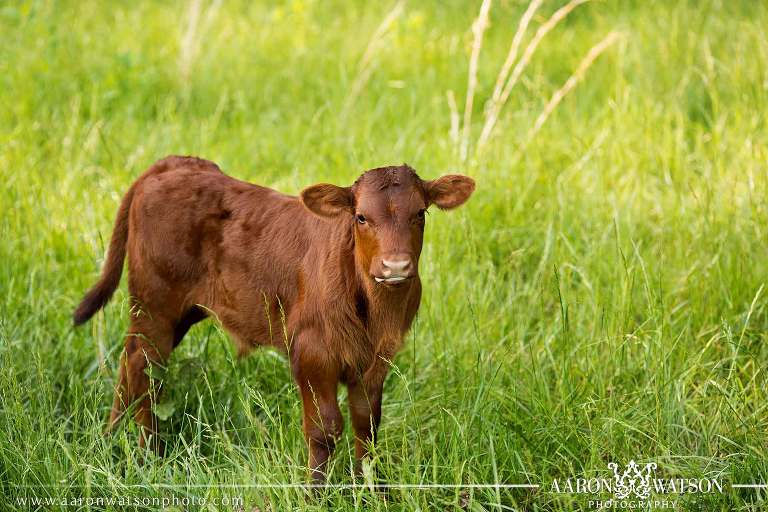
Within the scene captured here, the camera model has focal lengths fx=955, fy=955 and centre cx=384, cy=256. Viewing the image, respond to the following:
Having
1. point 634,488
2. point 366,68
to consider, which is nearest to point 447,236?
point 634,488

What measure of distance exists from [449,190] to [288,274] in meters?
0.74

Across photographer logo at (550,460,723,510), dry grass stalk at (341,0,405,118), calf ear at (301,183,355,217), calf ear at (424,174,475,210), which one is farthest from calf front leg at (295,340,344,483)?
dry grass stalk at (341,0,405,118)

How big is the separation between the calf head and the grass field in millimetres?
419

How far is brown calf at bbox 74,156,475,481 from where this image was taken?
341 centimetres

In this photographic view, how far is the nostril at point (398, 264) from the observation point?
3.17 m

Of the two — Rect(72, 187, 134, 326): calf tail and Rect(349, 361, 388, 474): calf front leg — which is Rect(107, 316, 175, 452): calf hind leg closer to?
Rect(72, 187, 134, 326): calf tail

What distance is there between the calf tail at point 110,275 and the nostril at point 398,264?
5.16 ft

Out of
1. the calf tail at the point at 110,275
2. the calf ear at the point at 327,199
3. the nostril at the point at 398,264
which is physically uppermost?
the calf ear at the point at 327,199

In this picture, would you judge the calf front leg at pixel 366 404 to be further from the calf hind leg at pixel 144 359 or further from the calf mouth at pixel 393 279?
the calf hind leg at pixel 144 359

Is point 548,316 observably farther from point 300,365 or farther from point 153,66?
point 153,66

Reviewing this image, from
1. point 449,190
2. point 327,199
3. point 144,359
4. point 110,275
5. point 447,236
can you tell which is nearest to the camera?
point 327,199

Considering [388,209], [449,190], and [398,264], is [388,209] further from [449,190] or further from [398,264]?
[449,190]

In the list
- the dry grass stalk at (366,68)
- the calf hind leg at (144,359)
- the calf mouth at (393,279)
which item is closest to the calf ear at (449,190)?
the calf mouth at (393,279)

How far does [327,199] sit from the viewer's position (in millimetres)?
3488
